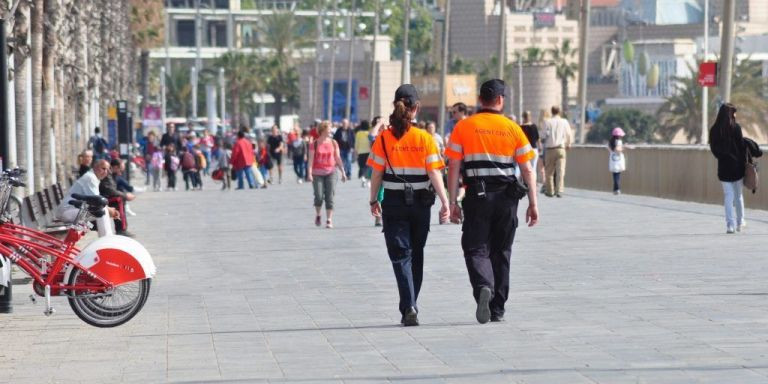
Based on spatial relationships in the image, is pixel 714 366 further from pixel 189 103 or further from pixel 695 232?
pixel 189 103

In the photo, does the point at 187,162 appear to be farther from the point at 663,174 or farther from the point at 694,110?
the point at 694,110

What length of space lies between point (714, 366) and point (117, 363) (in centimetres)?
340

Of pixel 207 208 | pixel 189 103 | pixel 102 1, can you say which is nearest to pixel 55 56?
pixel 207 208

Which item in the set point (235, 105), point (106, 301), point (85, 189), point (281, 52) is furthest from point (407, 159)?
point (281, 52)

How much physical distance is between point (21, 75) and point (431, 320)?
13.0 metres

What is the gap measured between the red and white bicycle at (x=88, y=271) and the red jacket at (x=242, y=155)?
105ft

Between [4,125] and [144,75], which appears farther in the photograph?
[144,75]

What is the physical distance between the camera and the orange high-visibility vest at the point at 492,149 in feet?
39.3

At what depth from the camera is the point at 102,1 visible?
49219 millimetres

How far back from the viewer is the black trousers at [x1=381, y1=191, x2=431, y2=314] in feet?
39.8

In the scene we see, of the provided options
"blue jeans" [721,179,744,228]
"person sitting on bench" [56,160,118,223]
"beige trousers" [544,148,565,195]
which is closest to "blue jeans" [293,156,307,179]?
"beige trousers" [544,148,565,195]

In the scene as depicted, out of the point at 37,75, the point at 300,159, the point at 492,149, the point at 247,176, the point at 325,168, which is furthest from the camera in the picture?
the point at 300,159

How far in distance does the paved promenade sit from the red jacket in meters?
22.5

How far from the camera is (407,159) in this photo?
12.3 meters
